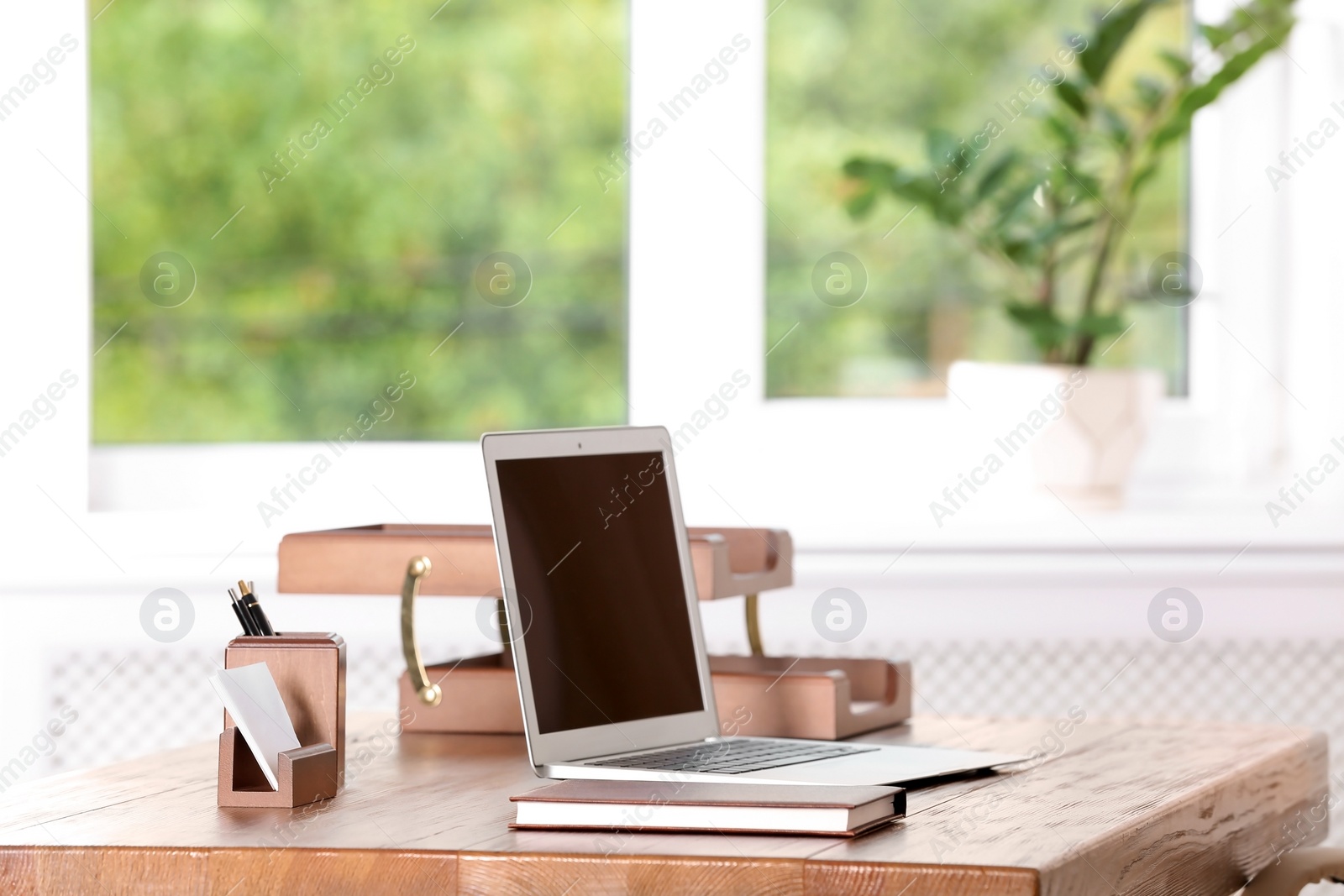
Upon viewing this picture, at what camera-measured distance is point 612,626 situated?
125 centimetres

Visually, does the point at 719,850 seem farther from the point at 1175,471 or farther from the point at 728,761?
the point at 1175,471

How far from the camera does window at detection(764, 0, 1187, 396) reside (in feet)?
7.83

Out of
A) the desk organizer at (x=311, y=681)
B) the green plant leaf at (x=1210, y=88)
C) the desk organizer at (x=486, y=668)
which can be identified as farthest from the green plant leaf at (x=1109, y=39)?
the desk organizer at (x=311, y=681)

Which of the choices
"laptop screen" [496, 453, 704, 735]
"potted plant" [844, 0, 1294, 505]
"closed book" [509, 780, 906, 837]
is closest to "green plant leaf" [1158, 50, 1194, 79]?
"potted plant" [844, 0, 1294, 505]

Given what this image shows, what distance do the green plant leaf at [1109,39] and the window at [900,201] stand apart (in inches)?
10.7

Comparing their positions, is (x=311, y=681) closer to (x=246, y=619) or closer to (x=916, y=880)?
(x=246, y=619)

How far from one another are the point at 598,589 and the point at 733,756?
173 millimetres

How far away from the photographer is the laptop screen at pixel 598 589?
3.93 ft

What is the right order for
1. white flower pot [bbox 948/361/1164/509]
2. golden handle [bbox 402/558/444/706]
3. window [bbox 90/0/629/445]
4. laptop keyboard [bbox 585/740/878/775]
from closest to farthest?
laptop keyboard [bbox 585/740/878/775] < golden handle [bbox 402/558/444/706] < white flower pot [bbox 948/361/1164/509] < window [bbox 90/0/629/445]

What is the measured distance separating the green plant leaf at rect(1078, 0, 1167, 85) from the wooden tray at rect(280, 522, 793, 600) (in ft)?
3.30

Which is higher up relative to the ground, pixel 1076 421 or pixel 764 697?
pixel 1076 421

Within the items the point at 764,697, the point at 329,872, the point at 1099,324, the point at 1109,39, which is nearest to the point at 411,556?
the point at 764,697

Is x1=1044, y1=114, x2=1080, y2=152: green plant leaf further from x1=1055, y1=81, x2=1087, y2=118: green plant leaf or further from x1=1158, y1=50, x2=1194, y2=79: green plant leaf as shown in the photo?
x1=1158, y1=50, x2=1194, y2=79: green plant leaf

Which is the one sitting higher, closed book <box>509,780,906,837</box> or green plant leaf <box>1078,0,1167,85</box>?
green plant leaf <box>1078,0,1167,85</box>
